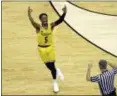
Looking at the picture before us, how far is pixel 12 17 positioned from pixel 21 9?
1.71 ft

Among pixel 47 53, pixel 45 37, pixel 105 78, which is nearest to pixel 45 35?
pixel 45 37

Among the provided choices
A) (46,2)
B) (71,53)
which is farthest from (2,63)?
(46,2)

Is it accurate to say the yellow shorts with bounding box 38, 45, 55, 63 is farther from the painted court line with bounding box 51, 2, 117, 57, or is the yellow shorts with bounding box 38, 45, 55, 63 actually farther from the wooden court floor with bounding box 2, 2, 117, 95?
the painted court line with bounding box 51, 2, 117, 57

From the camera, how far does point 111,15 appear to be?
448 inches

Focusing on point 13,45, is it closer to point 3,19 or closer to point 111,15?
point 3,19

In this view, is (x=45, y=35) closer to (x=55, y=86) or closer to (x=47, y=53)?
(x=47, y=53)

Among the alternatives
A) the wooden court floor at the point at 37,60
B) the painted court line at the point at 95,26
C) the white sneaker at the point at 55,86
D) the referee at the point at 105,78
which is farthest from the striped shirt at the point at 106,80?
the painted court line at the point at 95,26

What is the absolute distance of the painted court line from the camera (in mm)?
9953

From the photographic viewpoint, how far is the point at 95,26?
10.7 metres

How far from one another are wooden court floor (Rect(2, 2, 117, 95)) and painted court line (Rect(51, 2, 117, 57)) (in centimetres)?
19

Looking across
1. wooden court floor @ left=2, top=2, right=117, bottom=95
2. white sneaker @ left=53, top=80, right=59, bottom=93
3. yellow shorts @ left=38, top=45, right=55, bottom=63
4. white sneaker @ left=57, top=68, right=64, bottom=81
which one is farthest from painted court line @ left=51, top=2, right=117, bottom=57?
yellow shorts @ left=38, top=45, right=55, bottom=63

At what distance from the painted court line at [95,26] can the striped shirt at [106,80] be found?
7.17 ft

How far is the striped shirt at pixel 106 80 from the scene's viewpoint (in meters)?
7.20

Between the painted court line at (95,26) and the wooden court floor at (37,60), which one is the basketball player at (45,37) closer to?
the wooden court floor at (37,60)
